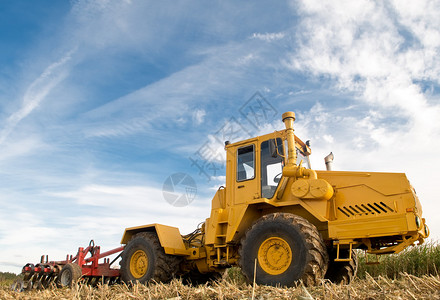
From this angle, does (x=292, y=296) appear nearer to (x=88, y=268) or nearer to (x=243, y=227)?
(x=243, y=227)

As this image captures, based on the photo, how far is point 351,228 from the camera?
639 cm

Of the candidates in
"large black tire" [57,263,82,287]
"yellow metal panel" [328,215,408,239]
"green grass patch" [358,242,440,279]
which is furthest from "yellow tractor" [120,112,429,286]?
"green grass patch" [358,242,440,279]

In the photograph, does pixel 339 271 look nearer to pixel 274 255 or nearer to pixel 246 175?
pixel 274 255

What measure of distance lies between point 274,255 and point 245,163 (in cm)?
253

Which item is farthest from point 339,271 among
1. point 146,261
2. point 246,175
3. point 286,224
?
point 146,261

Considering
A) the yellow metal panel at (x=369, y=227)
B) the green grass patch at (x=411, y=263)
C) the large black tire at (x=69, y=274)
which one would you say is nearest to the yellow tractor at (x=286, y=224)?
the yellow metal panel at (x=369, y=227)

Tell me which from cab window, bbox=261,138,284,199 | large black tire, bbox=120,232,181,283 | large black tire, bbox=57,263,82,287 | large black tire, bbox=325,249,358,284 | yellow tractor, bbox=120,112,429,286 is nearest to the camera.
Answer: yellow tractor, bbox=120,112,429,286

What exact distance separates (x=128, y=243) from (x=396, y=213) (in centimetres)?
Answer: 644

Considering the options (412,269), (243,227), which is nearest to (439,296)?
(243,227)

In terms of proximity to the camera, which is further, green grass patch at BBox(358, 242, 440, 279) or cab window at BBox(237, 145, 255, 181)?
green grass patch at BBox(358, 242, 440, 279)

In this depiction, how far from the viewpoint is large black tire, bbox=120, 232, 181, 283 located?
8.59m

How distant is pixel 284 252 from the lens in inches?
255

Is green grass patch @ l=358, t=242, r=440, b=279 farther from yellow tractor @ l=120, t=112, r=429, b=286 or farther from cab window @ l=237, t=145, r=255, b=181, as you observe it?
cab window @ l=237, t=145, r=255, b=181

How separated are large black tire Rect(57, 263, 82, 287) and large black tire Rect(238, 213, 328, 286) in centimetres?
483
